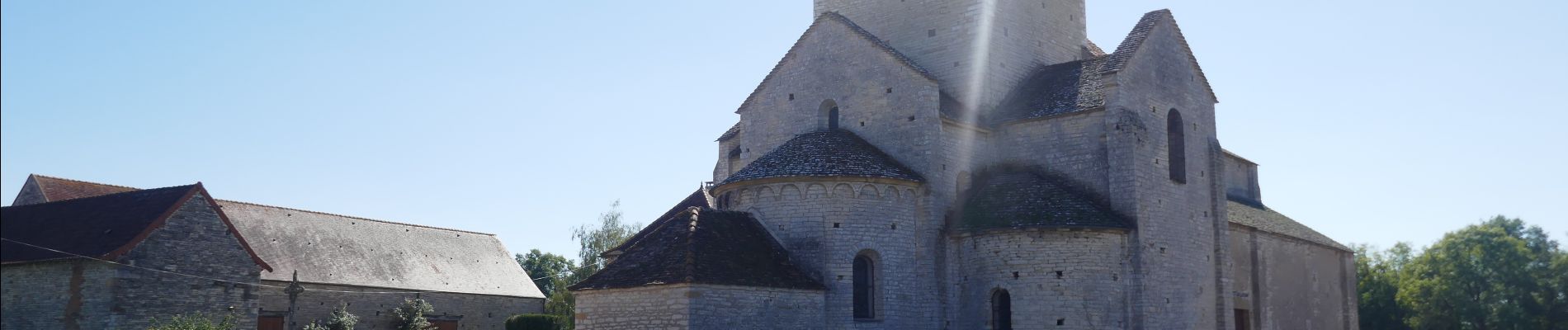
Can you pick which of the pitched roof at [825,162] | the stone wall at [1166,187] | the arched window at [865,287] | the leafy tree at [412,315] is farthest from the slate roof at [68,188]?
the stone wall at [1166,187]

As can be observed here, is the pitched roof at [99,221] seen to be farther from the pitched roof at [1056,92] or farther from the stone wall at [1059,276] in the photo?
the pitched roof at [1056,92]

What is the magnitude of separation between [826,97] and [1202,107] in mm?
10587

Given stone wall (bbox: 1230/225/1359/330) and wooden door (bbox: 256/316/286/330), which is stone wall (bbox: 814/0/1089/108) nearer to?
stone wall (bbox: 1230/225/1359/330)

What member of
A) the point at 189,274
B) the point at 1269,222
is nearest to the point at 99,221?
the point at 189,274

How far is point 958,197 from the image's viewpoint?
29297mm

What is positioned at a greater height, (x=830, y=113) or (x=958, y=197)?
(x=830, y=113)

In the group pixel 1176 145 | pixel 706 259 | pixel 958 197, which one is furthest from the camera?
pixel 1176 145

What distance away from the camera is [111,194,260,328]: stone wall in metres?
27.5

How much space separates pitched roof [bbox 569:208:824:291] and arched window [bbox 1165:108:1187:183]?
10689 millimetres

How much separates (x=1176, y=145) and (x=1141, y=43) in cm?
312

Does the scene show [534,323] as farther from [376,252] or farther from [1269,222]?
[1269,222]

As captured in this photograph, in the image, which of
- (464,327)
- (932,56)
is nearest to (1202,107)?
(932,56)

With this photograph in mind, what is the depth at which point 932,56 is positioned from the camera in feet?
107

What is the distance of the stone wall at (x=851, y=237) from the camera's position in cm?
2658
